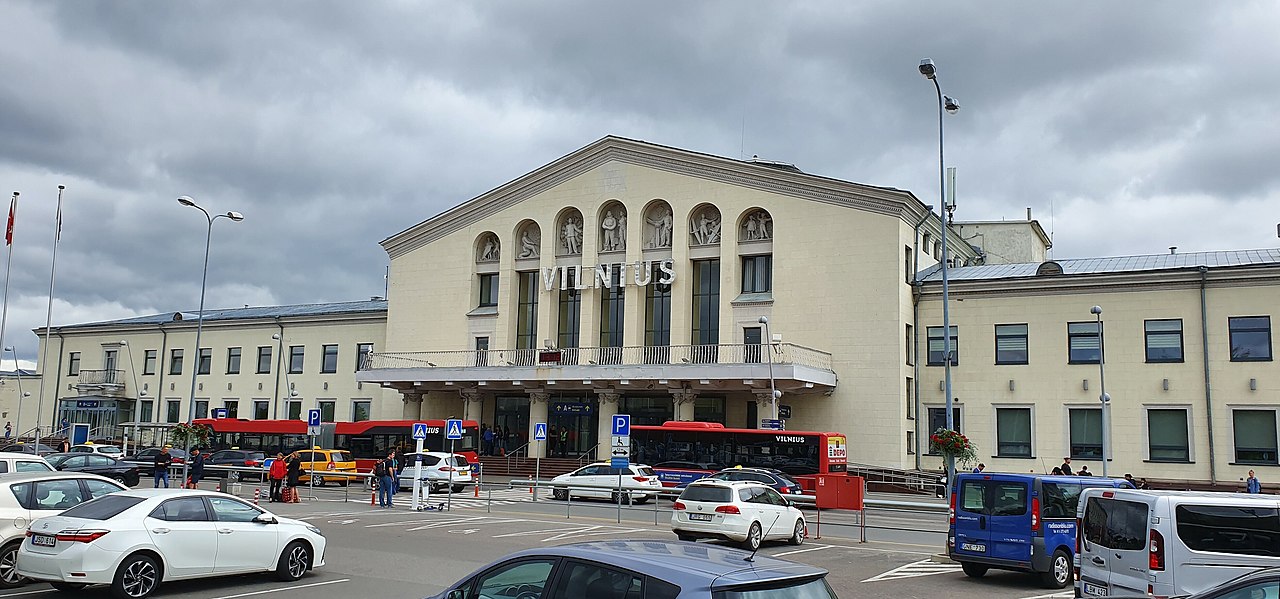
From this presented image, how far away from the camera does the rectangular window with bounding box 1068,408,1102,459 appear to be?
132ft

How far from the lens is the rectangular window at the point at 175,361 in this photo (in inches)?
2495

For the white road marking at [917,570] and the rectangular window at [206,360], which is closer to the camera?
the white road marking at [917,570]

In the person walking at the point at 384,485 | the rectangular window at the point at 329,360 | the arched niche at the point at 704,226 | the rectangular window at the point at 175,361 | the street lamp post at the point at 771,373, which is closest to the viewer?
the person walking at the point at 384,485

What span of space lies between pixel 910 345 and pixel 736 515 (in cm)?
2538

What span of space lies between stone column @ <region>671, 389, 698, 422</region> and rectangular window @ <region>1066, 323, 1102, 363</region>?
15.4m

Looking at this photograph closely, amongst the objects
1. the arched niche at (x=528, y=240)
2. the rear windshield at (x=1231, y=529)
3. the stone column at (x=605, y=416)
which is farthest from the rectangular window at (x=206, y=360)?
the rear windshield at (x=1231, y=529)

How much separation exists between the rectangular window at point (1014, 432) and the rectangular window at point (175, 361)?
159 feet

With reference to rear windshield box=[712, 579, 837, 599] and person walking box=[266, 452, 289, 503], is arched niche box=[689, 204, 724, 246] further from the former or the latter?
rear windshield box=[712, 579, 837, 599]

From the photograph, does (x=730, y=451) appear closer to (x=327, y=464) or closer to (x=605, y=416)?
(x=605, y=416)

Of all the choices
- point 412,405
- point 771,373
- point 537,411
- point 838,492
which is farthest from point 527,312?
point 838,492

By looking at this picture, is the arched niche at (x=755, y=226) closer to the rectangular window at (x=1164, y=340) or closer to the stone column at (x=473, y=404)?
the stone column at (x=473, y=404)

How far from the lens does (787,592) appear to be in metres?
6.62

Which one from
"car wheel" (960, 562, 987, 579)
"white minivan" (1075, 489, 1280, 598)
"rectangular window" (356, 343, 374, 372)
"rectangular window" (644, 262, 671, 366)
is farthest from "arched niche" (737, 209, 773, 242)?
"white minivan" (1075, 489, 1280, 598)

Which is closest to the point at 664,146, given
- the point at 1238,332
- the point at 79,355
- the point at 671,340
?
the point at 671,340
